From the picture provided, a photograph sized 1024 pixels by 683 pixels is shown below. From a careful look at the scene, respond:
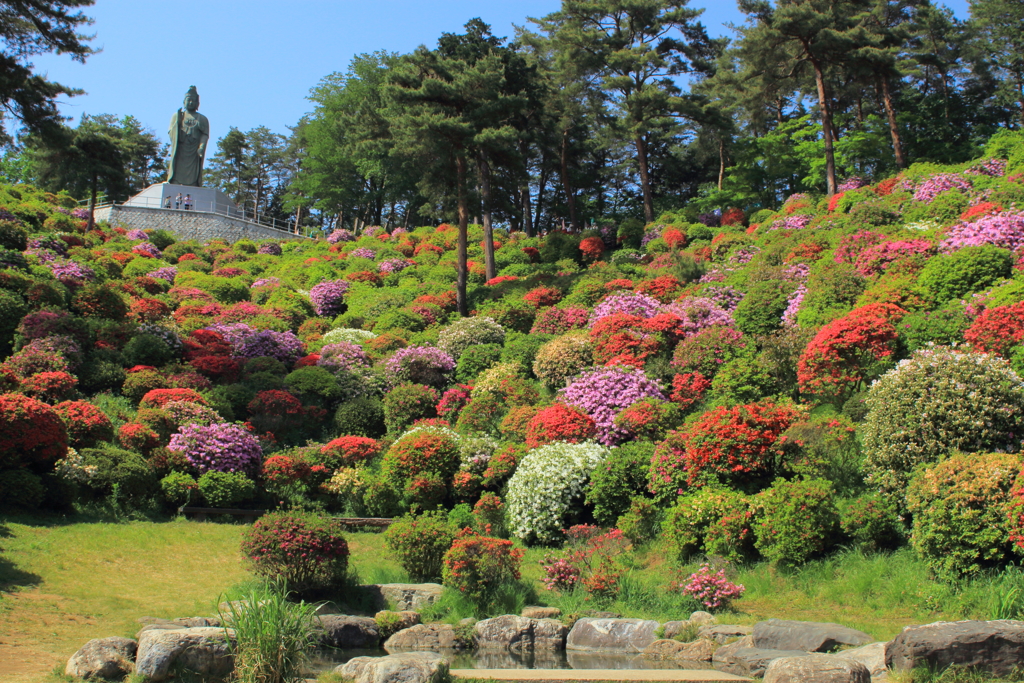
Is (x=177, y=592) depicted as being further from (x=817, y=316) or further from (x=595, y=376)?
(x=817, y=316)

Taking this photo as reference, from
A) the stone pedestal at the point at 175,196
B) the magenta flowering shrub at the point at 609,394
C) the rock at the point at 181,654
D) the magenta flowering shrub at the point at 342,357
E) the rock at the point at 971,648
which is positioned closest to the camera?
the rock at the point at 971,648

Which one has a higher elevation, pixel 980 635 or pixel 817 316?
pixel 817 316

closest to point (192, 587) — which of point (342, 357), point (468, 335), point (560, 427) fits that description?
point (560, 427)

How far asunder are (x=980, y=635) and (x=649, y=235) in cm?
2814

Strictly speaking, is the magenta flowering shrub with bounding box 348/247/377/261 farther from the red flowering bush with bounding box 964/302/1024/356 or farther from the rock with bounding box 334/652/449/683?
the rock with bounding box 334/652/449/683

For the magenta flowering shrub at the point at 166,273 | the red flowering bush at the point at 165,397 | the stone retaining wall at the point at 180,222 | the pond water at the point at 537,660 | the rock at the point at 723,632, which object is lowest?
the pond water at the point at 537,660

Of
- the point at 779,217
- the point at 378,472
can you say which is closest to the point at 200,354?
the point at 378,472

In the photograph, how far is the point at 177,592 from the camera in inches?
423

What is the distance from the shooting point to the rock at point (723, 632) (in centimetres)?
915

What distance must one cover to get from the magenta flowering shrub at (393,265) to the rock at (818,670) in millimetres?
29804

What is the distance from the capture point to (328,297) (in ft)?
102

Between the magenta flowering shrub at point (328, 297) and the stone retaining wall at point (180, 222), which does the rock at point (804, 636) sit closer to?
the magenta flowering shrub at point (328, 297)

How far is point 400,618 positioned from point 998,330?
10942mm

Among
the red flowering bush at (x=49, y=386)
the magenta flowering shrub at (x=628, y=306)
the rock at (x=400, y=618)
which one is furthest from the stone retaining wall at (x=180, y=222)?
the rock at (x=400, y=618)
